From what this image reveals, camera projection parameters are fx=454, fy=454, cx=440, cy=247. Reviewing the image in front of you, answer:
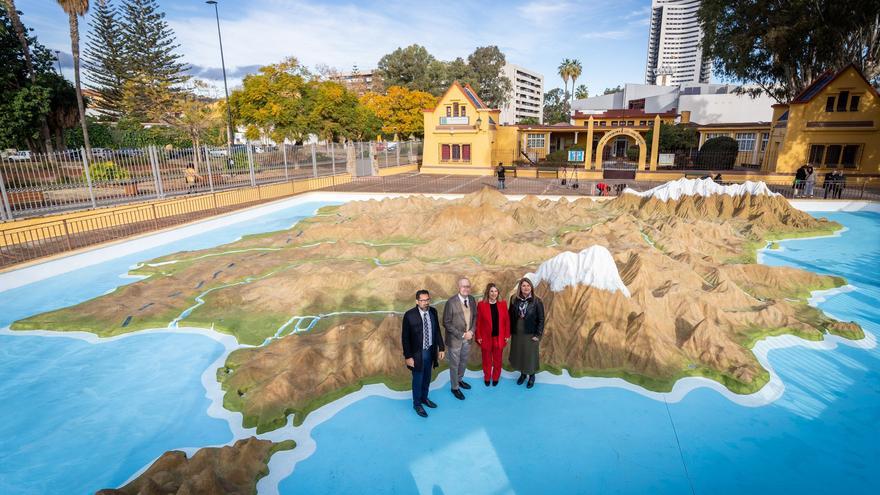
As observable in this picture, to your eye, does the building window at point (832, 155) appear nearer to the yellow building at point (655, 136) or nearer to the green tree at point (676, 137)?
the yellow building at point (655, 136)

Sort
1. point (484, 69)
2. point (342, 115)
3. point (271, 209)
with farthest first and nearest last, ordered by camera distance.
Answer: point (484, 69)
point (342, 115)
point (271, 209)

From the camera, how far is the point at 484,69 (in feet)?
266

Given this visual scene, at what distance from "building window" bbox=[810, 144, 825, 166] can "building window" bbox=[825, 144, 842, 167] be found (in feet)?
1.05

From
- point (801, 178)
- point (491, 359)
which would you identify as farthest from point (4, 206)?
point (801, 178)

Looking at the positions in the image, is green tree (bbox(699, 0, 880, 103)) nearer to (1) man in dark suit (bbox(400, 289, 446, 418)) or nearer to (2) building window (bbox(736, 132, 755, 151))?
(2) building window (bbox(736, 132, 755, 151))

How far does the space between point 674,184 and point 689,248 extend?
7.45 m

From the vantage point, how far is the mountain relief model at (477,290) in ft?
27.5

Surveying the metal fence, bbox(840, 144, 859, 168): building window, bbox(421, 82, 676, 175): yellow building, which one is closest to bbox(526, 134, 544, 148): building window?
bbox(421, 82, 676, 175): yellow building

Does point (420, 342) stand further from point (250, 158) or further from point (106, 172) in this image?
point (250, 158)

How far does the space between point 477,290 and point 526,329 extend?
450cm

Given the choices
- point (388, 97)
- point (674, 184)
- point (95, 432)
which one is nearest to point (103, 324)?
point (95, 432)

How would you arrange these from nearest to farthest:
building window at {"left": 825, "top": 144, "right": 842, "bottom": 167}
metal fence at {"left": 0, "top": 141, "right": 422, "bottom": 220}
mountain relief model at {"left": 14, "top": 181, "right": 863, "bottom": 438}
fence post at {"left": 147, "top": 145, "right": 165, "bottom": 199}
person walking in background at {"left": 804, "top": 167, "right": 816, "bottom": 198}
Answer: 1. mountain relief model at {"left": 14, "top": 181, "right": 863, "bottom": 438}
2. metal fence at {"left": 0, "top": 141, "right": 422, "bottom": 220}
3. fence post at {"left": 147, "top": 145, "right": 165, "bottom": 199}
4. person walking in background at {"left": 804, "top": 167, "right": 816, "bottom": 198}
5. building window at {"left": 825, "top": 144, "right": 842, "bottom": 167}

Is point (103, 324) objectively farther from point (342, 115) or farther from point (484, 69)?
point (484, 69)

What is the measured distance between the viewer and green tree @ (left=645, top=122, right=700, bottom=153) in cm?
4616
